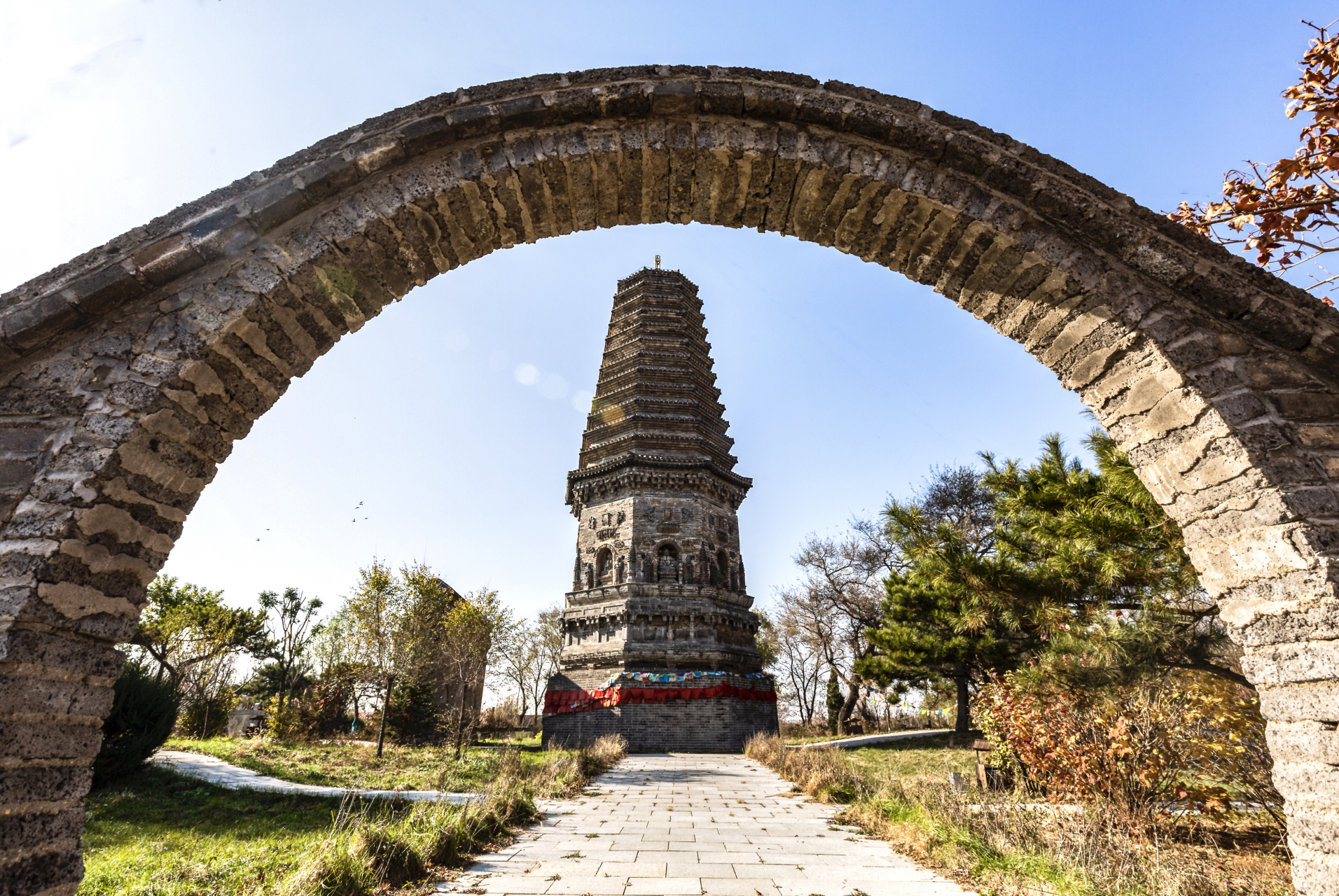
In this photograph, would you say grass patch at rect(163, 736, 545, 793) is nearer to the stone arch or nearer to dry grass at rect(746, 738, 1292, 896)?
dry grass at rect(746, 738, 1292, 896)

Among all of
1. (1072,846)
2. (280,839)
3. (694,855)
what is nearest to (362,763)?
(280,839)

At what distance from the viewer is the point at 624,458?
73.1 feet

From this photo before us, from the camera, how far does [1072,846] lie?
504cm

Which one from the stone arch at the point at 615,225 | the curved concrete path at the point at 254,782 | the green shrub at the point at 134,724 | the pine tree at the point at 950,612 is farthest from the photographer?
the green shrub at the point at 134,724

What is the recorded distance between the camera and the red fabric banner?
18859 millimetres

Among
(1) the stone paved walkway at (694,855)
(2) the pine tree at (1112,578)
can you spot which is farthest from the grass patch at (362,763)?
(2) the pine tree at (1112,578)

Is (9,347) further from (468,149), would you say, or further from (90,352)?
(468,149)

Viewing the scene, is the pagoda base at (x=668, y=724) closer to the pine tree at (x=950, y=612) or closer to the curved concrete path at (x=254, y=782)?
the pine tree at (x=950, y=612)

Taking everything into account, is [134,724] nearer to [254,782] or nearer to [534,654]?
[254,782]

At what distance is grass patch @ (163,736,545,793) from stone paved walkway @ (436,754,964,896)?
2.54 metres

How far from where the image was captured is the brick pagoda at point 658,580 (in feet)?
62.2

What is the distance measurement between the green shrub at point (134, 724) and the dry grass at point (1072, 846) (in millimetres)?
11588

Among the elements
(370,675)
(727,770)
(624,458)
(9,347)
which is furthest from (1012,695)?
(370,675)

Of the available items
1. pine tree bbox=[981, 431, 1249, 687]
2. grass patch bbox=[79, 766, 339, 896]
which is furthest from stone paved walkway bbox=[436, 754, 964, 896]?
pine tree bbox=[981, 431, 1249, 687]
